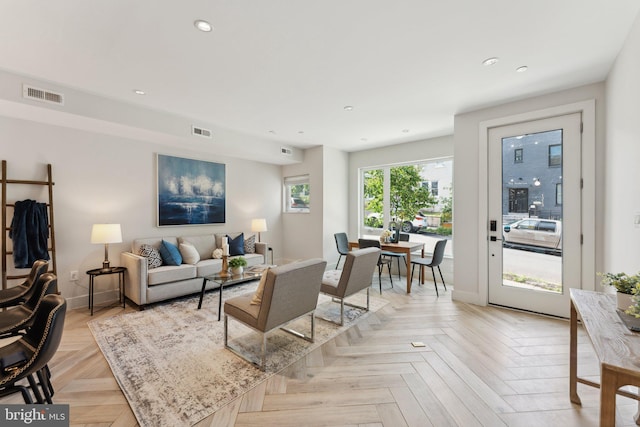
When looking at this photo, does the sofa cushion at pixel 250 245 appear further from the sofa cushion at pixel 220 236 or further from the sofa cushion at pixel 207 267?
the sofa cushion at pixel 207 267

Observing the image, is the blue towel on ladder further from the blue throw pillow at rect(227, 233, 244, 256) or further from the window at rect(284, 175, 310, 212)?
the window at rect(284, 175, 310, 212)

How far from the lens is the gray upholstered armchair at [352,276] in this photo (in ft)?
10.3

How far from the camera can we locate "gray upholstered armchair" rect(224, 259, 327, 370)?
2.25 metres

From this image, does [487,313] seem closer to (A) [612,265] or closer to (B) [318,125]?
(A) [612,265]

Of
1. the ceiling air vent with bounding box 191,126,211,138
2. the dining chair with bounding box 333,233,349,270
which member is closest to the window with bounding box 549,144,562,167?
the dining chair with bounding box 333,233,349,270

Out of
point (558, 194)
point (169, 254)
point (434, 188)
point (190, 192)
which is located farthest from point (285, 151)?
point (558, 194)

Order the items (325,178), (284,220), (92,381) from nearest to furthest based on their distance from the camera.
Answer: (92,381) → (325,178) → (284,220)

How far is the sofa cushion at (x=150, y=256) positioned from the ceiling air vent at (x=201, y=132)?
182 centimetres

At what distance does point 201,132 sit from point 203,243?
1884 mm

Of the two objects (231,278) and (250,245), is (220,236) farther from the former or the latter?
(231,278)

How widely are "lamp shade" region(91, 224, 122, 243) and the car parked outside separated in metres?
5.11

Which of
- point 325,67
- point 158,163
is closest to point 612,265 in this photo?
point 325,67

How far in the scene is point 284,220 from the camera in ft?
21.6

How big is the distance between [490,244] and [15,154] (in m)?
6.07
